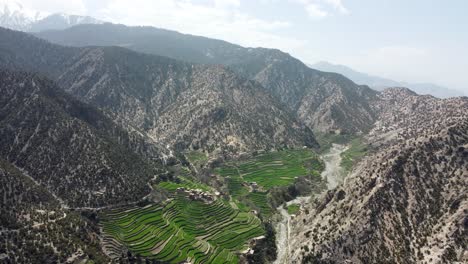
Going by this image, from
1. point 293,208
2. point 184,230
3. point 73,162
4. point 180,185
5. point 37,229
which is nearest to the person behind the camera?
point 37,229

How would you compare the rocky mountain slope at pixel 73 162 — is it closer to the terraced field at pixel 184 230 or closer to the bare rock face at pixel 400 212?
the terraced field at pixel 184 230

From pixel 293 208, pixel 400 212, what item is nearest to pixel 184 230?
pixel 293 208

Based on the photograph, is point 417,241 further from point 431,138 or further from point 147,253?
point 147,253

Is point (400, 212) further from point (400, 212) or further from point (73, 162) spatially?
point (73, 162)

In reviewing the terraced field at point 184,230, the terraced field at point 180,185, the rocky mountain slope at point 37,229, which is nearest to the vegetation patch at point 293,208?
the terraced field at point 184,230

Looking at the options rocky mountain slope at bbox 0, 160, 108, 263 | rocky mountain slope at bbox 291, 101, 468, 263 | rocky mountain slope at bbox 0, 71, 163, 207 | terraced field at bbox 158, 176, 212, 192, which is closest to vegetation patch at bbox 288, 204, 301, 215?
rocky mountain slope at bbox 291, 101, 468, 263

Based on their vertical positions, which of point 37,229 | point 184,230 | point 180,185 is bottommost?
point 184,230

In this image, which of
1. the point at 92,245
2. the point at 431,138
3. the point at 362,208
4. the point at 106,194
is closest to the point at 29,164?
the point at 106,194

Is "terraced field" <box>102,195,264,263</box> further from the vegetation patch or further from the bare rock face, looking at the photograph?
the vegetation patch
